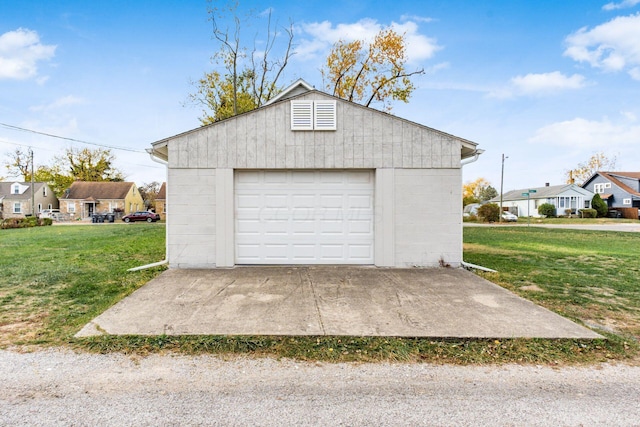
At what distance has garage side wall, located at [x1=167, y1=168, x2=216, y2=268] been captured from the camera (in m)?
6.92

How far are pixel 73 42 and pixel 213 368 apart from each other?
15.8 metres

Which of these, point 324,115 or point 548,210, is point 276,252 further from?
point 548,210

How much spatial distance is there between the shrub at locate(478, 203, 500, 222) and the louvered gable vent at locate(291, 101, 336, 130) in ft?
80.2

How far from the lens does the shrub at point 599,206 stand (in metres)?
33.8

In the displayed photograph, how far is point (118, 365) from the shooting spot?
9.59 ft

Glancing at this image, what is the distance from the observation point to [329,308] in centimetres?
438

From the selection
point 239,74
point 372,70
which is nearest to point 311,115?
point 372,70

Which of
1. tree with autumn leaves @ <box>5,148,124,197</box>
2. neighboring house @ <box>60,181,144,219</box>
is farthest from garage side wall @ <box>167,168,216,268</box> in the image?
tree with autumn leaves @ <box>5,148,124,197</box>

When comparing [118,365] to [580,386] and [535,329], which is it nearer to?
[580,386]

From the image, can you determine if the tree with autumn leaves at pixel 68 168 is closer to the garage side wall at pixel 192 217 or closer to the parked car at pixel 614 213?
the garage side wall at pixel 192 217

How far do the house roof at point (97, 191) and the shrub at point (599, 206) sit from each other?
52.1m

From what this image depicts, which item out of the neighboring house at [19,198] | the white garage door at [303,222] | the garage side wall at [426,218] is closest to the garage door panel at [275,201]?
the white garage door at [303,222]

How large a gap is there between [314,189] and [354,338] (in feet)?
13.8

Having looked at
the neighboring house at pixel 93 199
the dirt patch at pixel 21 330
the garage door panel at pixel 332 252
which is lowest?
the dirt patch at pixel 21 330
